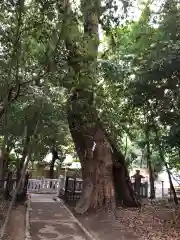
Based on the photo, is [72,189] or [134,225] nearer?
[134,225]

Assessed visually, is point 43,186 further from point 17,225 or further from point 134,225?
point 134,225

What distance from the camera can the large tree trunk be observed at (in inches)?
442

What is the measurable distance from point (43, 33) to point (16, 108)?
148 inches

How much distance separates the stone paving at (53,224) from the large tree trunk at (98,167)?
2.95 ft

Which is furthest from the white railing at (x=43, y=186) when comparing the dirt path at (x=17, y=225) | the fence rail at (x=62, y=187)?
the dirt path at (x=17, y=225)

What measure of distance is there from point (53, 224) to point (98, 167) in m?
2.91

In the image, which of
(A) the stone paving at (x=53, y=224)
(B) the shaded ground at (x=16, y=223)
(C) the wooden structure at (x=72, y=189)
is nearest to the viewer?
(B) the shaded ground at (x=16, y=223)

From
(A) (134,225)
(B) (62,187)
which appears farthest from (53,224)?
(B) (62,187)

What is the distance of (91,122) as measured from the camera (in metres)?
11.1

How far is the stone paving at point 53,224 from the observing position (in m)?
8.29

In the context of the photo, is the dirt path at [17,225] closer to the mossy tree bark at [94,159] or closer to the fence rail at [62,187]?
the mossy tree bark at [94,159]

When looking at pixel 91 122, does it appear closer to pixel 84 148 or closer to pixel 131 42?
pixel 84 148

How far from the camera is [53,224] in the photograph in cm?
966

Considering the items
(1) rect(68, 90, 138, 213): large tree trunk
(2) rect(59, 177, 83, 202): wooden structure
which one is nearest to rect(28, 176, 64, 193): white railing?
(2) rect(59, 177, 83, 202): wooden structure
